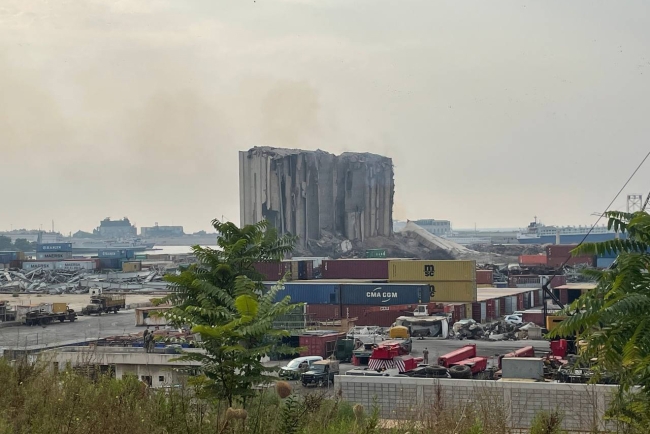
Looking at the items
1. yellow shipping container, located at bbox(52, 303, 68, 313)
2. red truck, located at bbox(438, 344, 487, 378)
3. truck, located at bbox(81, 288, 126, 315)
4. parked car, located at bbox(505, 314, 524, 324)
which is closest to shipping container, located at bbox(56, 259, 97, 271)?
truck, located at bbox(81, 288, 126, 315)

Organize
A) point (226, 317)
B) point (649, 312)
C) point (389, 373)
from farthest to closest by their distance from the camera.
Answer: point (389, 373) → point (226, 317) → point (649, 312)

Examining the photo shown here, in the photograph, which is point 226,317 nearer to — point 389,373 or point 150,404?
point 150,404

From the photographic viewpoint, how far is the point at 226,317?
9.39 m

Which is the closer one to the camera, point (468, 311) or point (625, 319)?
point (625, 319)

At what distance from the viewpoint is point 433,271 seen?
49781 millimetres

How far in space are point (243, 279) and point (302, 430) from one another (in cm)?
352

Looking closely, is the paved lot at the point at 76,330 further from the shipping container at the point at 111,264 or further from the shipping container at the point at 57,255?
the shipping container at the point at 57,255

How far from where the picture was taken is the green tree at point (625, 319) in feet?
21.7

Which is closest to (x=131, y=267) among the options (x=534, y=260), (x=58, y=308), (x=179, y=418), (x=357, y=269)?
(x=534, y=260)

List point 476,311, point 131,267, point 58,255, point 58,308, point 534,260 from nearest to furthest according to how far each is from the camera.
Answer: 1. point 476,311
2. point 58,308
3. point 534,260
4. point 131,267
5. point 58,255

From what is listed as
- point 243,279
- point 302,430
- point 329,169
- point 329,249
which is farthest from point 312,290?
point 329,169

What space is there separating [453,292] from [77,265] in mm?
74693

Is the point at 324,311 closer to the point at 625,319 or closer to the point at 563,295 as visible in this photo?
the point at 563,295

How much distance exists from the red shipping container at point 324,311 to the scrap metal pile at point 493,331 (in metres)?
7.23
